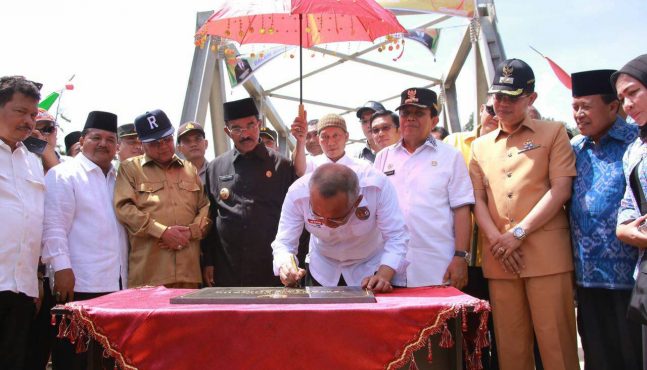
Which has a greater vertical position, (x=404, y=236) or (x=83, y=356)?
(x=404, y=236)

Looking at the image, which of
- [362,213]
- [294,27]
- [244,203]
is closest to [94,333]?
[362,213]

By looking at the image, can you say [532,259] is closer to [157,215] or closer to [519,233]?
[519,233]

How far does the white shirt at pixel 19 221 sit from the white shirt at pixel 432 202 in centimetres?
239

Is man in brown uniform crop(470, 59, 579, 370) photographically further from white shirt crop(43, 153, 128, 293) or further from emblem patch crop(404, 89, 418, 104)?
white shirt crop(43, 153, 128, 293)

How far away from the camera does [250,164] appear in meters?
4.35

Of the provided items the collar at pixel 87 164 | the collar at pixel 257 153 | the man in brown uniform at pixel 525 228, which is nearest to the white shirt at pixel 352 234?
the man in brown uniform at pixel 525 228

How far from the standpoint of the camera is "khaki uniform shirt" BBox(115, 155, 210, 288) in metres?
3.94

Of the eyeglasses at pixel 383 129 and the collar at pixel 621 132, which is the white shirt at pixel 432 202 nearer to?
the collar at pixel 621 132

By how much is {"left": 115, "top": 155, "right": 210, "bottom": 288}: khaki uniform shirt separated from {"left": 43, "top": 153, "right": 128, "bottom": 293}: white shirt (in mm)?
96

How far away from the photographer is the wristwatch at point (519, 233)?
349 centimetres

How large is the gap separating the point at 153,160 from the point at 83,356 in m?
1.45

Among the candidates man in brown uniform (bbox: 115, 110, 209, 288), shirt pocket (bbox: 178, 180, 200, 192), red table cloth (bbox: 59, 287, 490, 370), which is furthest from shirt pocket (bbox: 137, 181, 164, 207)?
red table cloth (bbox: 59, 287, 490, 370)

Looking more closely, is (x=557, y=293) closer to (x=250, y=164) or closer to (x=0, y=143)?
(x=250, y=164)

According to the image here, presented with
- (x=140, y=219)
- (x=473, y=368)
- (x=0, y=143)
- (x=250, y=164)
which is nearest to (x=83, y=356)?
(x=140, y=219)
